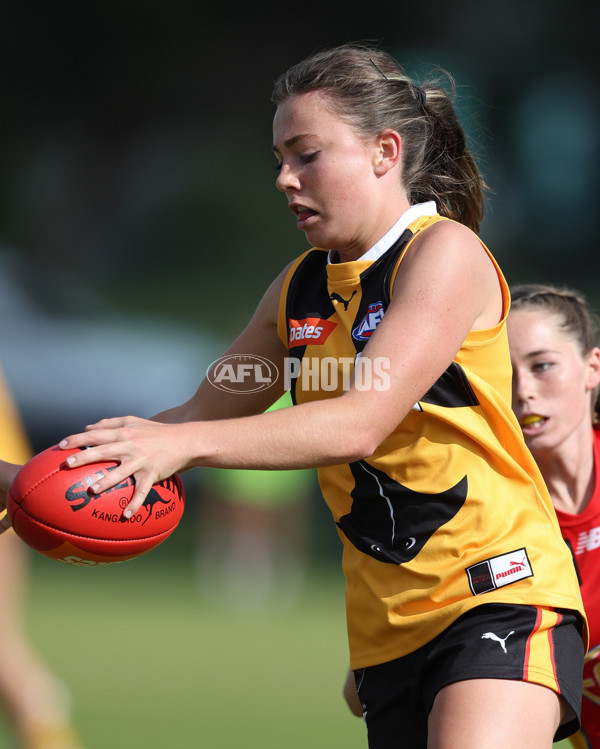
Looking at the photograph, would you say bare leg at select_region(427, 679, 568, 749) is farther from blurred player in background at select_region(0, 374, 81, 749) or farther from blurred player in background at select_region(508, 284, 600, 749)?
blurred player in background at select_region(0, 374, 81, 749)

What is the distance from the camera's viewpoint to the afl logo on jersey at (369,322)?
233 cm

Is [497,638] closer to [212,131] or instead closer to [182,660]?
[182,660]

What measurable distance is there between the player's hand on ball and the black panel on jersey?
21.9 inches

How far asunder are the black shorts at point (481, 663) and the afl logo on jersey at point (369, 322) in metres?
0.63

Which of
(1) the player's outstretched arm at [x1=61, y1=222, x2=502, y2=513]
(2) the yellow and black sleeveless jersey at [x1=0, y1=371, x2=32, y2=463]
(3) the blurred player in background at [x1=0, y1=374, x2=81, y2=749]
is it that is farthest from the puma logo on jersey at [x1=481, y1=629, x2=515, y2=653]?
(2) the yellow and black sleeveless jersey at [x1=0, y1=371, x2=32, y2=463]

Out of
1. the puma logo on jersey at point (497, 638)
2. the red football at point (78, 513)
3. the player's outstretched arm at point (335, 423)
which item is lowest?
the puma logo on jersey at point (497, 638)

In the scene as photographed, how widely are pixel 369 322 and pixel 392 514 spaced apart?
0.43 metres

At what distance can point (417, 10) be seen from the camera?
619 inches

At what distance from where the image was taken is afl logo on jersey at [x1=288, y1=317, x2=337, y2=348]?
245 centimetres

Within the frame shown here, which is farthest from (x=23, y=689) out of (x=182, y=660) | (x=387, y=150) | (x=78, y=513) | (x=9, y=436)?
(x=387, y=150)

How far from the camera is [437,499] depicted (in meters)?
2.29

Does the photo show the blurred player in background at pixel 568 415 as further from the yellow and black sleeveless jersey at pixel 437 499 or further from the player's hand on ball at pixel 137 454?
the player's hand on ball at pixel 137 454

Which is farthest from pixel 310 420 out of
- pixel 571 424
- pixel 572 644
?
Answer: pixel 571 424

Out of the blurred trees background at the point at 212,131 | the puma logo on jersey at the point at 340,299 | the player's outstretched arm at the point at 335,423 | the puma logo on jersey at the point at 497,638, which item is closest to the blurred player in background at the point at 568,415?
the puma logo on jersey at the point at 497,638
